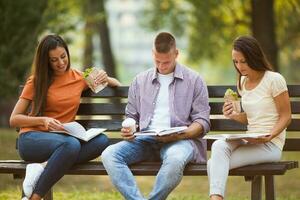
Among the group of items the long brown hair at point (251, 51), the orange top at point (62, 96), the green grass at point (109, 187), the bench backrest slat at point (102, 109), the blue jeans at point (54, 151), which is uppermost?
the long brown hair at point (251, 51)

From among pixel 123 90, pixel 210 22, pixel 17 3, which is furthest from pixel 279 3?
pixel 123 90

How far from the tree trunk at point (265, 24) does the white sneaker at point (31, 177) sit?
401 inches

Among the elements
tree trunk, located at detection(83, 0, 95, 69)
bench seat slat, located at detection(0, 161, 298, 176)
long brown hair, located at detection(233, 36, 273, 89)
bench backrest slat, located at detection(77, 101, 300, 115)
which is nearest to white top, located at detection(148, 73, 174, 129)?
bench seat slat, located at detection(0, 161, 298, 176)

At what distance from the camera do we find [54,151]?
6625 mm

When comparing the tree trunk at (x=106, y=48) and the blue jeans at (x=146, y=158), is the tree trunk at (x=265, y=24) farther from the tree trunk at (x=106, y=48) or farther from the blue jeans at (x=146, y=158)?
the blue jeans at (x=146, y=158)

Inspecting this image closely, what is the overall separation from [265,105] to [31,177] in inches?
73.3

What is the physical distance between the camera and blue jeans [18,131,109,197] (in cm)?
645

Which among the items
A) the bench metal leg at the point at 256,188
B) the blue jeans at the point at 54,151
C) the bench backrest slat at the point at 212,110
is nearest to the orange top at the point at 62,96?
the blue jeans at the point at 54,151

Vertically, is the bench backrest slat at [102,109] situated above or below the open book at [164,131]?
above

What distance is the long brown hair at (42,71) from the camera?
273 inches

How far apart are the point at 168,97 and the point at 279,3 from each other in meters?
16.2

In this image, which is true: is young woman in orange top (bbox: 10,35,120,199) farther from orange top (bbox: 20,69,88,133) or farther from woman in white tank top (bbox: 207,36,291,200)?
woman in white tank top (bbox: 207,36,291,200)

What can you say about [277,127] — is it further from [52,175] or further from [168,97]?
[52,175]

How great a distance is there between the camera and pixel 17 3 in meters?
17.0
